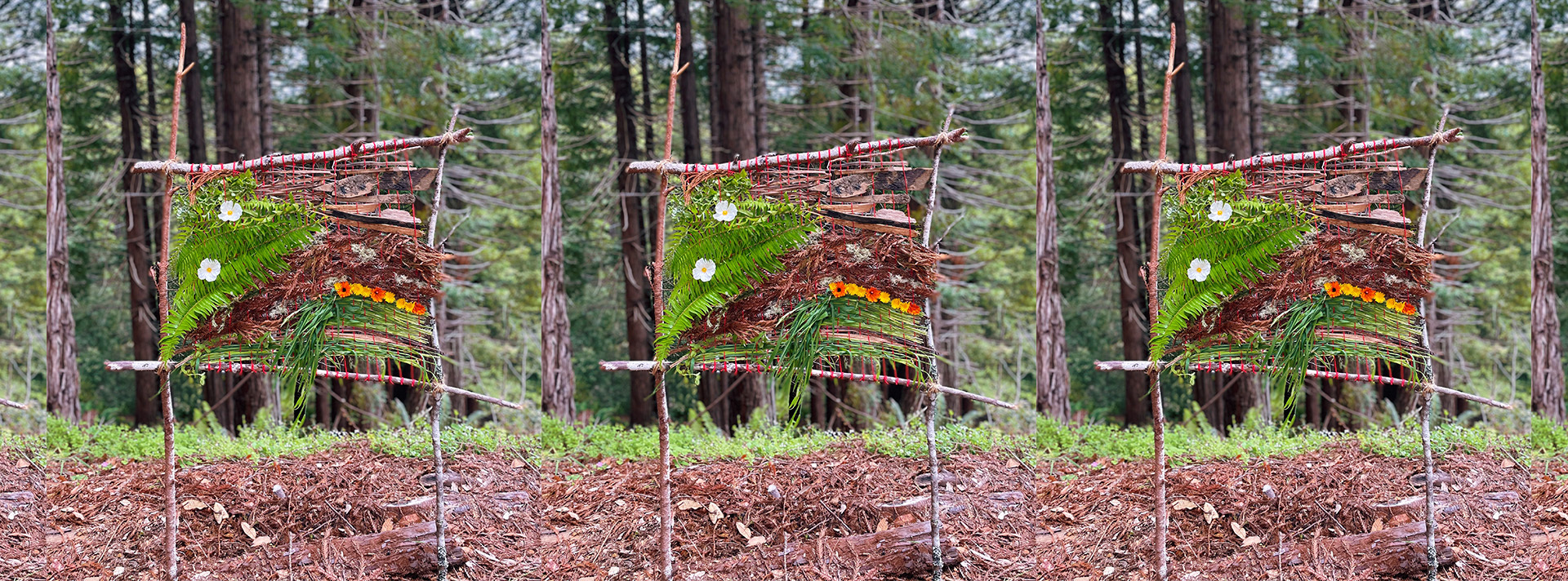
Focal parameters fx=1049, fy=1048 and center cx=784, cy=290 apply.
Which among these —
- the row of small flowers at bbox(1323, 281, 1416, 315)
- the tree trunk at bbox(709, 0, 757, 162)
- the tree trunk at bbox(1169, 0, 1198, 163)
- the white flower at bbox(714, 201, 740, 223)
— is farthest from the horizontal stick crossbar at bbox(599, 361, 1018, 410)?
the tree trunk at bbox(1169, 0, 1198, 163)

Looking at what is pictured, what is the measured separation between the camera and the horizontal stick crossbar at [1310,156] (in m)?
4.74

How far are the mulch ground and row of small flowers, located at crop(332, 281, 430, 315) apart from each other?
4.12 ft

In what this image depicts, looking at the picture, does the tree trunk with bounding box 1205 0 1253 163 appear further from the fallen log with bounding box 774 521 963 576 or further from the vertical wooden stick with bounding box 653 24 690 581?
the vertical wooden stick with bounding box 653 24 690 581

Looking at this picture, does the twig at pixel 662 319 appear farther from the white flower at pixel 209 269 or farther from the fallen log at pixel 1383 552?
the fallen log at pixel 1383 552

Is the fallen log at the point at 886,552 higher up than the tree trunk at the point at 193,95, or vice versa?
the tree trunk at the point at 193,95

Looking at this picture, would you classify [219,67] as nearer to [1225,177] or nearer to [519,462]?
[519,462]

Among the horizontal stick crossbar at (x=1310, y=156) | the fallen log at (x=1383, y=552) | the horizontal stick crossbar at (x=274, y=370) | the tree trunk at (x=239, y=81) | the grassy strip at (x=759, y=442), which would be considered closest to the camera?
the horizontal stick crossbar at (x=1310, y=156)

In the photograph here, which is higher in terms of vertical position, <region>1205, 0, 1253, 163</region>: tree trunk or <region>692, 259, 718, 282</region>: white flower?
<region>1205, 0, 1253, 163</region>: tree trunk

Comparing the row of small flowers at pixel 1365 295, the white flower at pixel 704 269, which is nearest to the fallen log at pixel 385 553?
the white flower at pixel 704 269

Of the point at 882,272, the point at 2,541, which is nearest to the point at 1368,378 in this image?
the point at 882,272

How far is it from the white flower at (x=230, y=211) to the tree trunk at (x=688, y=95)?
385 cm

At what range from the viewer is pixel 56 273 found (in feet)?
29.0

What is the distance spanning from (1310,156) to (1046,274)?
106 inches

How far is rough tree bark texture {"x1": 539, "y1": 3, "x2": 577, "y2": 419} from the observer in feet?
Result: 23.1
